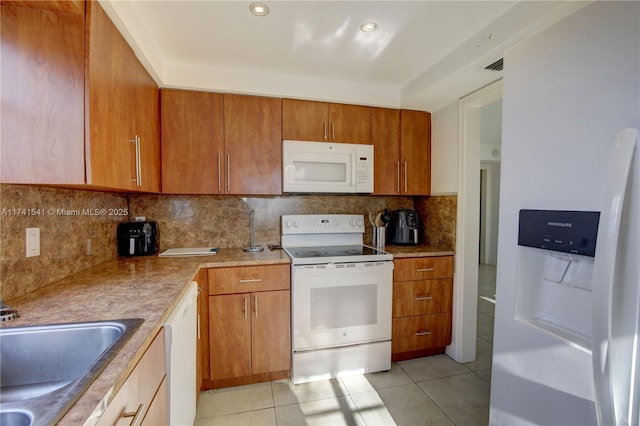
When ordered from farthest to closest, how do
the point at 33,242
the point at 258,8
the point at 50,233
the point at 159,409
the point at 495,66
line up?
the point at 495,66 < the point at 258,8 < the point at 50,233 < the point at 33,242 < the point at 159,409

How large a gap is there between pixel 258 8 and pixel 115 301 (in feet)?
5.00

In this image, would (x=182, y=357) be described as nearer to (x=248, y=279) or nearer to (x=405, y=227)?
(x=248, y=279)

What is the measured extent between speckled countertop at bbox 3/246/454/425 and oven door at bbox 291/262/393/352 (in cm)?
34

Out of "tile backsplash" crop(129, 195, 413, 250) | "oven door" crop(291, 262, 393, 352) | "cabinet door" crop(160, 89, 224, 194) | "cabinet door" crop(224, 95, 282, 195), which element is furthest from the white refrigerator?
"cabinet door" crop(160, 89, 224, 194)

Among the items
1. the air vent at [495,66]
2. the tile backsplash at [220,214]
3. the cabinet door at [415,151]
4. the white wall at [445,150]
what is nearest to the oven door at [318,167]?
the tile backsplash at [220,214]

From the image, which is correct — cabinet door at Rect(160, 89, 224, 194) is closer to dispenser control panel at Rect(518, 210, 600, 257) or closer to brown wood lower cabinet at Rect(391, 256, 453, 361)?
brown wood lower cabinet at Rect(391, 256, 453, 361)

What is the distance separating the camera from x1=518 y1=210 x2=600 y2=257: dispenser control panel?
908 mm

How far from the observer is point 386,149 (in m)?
2.52

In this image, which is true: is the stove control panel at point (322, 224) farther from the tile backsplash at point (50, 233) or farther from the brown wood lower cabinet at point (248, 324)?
the tile backsplash at point (50, 233)

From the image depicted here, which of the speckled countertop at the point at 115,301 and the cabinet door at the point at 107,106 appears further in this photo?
the cabinet door at the point at 107,106

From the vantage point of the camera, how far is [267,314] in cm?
199

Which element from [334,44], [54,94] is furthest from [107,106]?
[334,44]

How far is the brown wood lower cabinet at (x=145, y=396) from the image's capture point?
68cm

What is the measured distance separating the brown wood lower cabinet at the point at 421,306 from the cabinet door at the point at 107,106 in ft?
6.15
